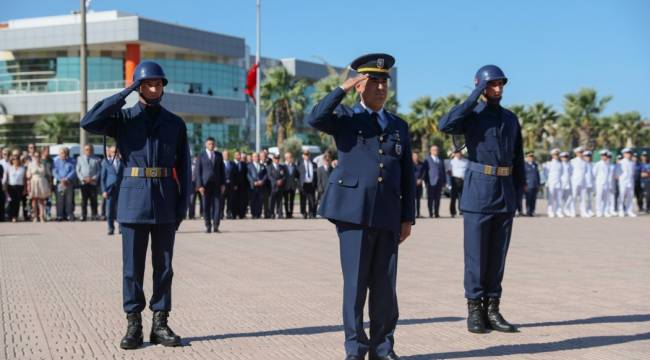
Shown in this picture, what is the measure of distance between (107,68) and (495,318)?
212ft

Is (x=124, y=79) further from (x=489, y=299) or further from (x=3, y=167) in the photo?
(x=489, y=299)

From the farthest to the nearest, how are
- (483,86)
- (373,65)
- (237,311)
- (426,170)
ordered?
(426,170), (237,311), (483,86), (373,65)

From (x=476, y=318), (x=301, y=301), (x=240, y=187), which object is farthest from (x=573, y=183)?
(x=476, y=318)

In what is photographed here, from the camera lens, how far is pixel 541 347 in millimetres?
6758

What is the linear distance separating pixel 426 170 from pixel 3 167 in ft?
38.9

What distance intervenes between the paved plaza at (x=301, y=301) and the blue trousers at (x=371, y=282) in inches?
16.7

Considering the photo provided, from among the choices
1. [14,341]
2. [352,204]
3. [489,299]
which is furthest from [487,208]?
[14,341]

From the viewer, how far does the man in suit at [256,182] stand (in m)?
26.2

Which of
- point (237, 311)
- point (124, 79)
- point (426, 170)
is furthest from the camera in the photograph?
point (124, 79)

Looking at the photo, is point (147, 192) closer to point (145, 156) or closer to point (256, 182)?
point (145, 156)

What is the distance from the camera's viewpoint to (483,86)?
744 cm

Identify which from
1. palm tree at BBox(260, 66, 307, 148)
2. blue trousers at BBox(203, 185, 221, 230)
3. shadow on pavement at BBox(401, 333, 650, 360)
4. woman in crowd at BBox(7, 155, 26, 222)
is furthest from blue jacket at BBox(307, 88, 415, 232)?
palm tree at BBox(260, 66, 307, 148)

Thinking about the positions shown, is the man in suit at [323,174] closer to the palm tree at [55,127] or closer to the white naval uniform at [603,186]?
the white naval uniform at [603,186]

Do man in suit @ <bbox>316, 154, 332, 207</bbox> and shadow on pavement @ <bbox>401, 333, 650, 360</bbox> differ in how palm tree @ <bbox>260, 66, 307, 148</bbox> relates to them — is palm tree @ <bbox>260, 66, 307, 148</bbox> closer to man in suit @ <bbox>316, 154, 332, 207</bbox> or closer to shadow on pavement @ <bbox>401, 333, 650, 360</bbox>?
man in suit @ <bbox>316, 154, 332, 207</bbox>
